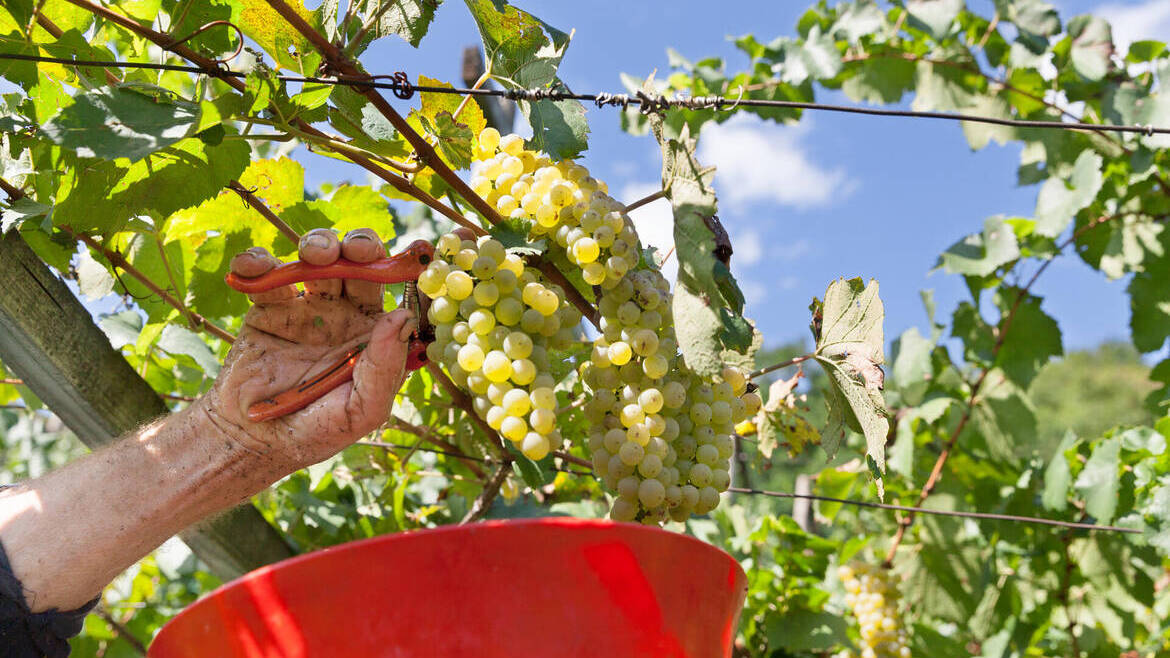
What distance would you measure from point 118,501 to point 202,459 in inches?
3.3

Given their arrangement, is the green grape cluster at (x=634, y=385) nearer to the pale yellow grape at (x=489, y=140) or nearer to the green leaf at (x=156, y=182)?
the pale yellow grape at (x=489, y=140)

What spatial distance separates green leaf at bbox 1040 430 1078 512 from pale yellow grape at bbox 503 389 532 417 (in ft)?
4.99

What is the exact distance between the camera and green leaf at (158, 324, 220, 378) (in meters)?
1.50

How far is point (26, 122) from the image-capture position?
1.04 m

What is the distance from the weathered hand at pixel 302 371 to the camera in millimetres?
864

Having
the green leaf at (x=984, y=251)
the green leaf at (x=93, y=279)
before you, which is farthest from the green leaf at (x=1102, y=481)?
the green leaf at (x=93, y=279)

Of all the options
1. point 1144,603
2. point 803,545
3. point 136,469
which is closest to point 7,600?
point 136,469

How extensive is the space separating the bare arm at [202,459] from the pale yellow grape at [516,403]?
187 millimetres

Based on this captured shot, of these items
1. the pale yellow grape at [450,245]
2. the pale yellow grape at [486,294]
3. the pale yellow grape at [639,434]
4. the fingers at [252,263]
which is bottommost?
the pale yellow grape at [639,434]

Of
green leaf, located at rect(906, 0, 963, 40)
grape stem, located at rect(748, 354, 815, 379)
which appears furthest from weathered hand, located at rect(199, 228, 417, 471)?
green leaf, located at rect(906, 0, 963, 40)

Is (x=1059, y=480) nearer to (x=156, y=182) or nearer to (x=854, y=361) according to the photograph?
(x=854, y=361)

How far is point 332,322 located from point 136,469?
0.76 feet

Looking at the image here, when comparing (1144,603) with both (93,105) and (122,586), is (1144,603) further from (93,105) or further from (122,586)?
(122,586)

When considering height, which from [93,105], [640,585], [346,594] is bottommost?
[640,585]
